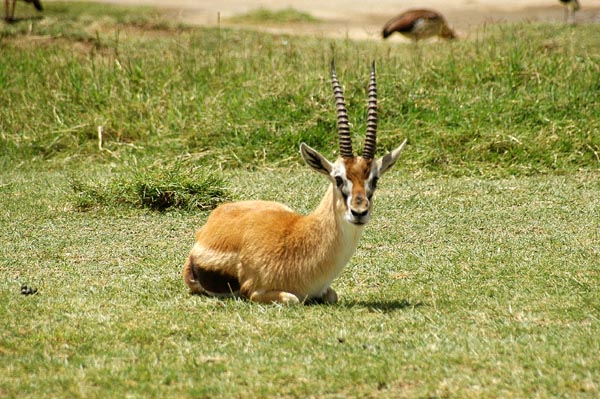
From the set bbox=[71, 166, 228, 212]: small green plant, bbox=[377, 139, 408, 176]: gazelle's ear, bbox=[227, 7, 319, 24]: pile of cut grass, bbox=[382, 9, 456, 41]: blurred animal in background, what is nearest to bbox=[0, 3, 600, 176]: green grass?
bbox=[71, 166, 228, 212]: small green plant

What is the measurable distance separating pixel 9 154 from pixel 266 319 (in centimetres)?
656

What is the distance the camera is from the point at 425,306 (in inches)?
222

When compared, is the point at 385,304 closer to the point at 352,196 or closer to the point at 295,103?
the point at 352,196

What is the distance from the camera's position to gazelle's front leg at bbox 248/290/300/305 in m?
5.52

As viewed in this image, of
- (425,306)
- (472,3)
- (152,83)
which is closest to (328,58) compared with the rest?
(152,83)

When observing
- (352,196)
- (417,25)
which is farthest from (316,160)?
(417,25)

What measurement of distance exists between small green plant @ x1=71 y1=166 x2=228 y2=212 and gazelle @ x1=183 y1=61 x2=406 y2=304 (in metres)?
2.67

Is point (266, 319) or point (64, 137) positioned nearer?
point (266, 319)

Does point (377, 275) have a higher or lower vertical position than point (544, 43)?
lower

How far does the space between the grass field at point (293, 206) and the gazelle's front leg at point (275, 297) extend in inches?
3.9

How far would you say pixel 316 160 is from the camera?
5.46m

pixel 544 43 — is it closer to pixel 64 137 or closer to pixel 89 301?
pixel 64 137

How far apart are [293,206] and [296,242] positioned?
121 inches

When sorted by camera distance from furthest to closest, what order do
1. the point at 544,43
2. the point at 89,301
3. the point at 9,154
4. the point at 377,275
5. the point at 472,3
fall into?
1. the point at 472,3
2. the point at 544,43
3. the point at 9,154
4. the point at 377,275
5. the point at 89,301
